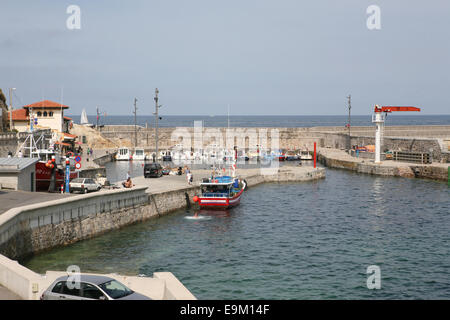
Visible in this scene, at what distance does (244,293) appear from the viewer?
2470 cm

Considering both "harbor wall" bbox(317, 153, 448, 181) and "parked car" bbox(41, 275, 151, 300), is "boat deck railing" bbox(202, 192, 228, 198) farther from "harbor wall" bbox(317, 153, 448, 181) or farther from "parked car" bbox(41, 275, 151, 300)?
"harbor wall" bbox(317, 153, 448, 181)

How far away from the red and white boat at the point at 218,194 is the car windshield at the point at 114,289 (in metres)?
30.9

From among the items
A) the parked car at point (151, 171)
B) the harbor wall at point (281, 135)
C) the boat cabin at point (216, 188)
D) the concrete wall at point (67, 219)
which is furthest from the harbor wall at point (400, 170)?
the concrete wall at point (67, 219)

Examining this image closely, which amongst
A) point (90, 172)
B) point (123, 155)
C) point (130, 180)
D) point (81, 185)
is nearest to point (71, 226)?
point (81, 185)

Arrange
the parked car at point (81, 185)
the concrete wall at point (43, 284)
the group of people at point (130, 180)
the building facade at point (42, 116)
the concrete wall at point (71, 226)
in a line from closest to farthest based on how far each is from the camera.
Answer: the concrete wall at point (43, 284) < the concrete wall at point (71, 226) < the parked car at point (81, 185) < the group of people at point (130, 180) < the building facade at point (42, 116)

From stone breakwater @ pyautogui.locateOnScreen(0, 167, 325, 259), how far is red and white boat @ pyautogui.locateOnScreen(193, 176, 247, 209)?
5.79 ft

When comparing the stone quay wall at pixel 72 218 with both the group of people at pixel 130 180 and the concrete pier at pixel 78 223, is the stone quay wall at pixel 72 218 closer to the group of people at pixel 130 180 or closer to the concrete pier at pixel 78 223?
the concrete pier at pixel 78 223

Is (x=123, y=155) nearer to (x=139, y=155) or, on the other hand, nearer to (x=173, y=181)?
(x=139, y=155)

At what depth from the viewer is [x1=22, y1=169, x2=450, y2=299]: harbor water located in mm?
26156

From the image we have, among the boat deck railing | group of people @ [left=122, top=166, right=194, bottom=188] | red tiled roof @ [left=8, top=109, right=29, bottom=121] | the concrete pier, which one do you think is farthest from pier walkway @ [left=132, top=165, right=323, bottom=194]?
red tiled roof @ [left=8, top=109, right=29, bottom=121]

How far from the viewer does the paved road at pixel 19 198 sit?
30.7m

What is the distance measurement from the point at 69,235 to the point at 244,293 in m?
12.5

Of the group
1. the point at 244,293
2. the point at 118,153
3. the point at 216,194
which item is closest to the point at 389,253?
the point at 244,293

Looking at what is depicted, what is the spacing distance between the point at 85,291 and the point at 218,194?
32.8 m
